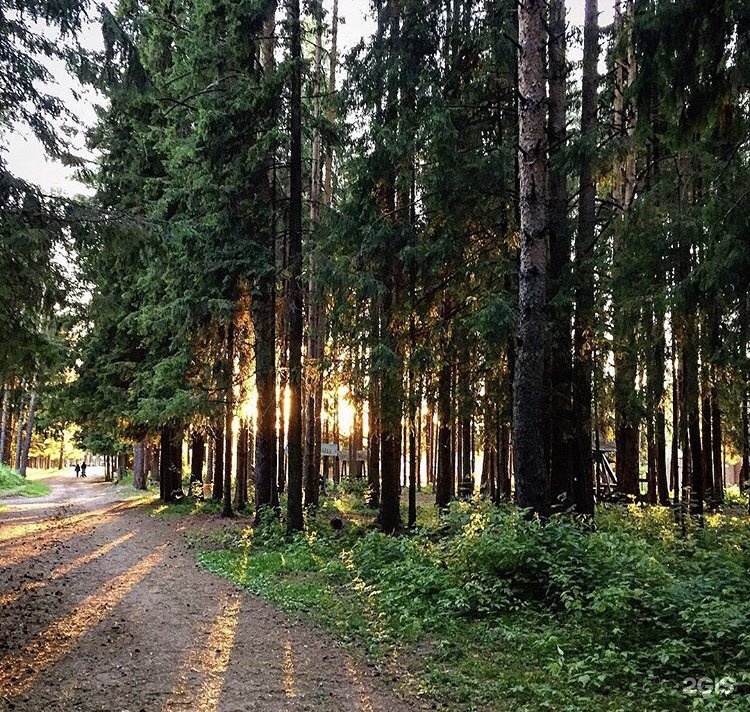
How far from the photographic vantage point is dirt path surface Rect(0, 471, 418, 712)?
5.07 metres

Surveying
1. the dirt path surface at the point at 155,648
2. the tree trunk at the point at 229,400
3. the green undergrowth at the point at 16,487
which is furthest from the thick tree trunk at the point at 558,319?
the green undergrowth at the point at 16,487

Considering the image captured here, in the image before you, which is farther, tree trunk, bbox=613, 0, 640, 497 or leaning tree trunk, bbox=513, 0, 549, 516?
tree trunk, bbox=613, 0, 640, 497

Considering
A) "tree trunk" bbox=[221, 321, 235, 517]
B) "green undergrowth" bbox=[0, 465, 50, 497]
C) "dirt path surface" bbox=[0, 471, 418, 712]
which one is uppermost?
"tree trunk" bbox=[221, 321, 235, 517]

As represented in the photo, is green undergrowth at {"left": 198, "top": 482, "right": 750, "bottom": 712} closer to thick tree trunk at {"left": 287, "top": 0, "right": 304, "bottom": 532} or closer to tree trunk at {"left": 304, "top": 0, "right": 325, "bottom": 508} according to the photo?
thick tree trunk at {"left": 287, "top": 0, "right": 304, "bottom": 532}

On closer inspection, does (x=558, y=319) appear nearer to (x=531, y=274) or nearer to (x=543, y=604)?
(x=531, y=274)

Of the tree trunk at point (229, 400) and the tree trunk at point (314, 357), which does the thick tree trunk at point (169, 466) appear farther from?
the tree trunk at point (314, 357)

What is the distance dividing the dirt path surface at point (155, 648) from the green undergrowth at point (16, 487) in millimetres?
18206

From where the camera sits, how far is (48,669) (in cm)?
569

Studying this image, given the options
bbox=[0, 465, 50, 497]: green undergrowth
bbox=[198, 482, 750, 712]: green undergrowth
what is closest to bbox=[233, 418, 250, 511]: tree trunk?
bbox=[198, 482, 750, 712]: green undergrowth

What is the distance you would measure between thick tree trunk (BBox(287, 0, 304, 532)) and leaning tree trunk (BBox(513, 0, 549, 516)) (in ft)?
18.7

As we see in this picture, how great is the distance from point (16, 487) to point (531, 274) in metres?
28.9

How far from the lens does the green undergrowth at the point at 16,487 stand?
2705cm

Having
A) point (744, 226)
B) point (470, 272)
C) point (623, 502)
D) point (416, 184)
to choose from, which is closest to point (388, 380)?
point (470, 272)

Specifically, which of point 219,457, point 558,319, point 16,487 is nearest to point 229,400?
point 219,457
